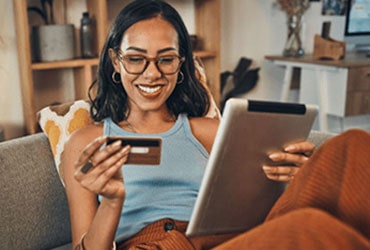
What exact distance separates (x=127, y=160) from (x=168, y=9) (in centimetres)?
46

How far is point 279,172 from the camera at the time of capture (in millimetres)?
1037

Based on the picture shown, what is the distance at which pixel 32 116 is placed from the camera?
2.28 m

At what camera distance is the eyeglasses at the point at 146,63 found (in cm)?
115

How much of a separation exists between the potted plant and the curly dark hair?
1044mm

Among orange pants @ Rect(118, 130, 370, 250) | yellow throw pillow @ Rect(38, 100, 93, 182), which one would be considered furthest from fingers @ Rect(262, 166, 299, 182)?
yellow throw pillow @ Rect(38, 100, 93, 182)

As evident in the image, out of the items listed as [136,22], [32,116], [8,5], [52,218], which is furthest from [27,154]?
[8,5]

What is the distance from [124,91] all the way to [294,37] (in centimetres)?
224

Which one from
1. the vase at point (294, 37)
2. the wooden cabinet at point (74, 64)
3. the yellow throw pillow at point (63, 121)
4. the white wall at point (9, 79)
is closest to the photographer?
the yellow throw pillow at point (63, 121)

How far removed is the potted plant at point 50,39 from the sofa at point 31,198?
0.99 metres

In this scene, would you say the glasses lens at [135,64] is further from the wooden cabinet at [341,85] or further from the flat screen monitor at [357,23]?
the flat screen monitor at [357,23]

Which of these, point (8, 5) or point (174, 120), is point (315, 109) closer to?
point (174, 120)

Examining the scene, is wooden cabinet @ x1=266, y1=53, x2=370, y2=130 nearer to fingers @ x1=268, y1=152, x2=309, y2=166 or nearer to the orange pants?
fingers @ x1=268, y1=152, x2=309, y2=166

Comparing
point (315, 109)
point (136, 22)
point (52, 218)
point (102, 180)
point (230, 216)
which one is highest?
point (136, 22)

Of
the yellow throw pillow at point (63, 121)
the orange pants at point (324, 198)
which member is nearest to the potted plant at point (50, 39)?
the yellow throw pillow at point (63, 121)
